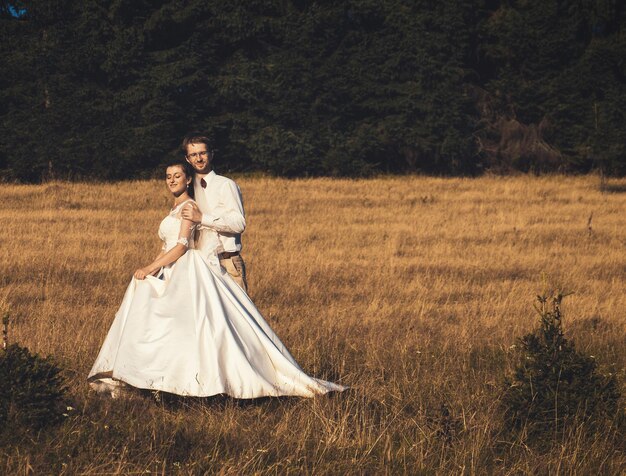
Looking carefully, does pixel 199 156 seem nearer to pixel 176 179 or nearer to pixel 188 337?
pixel 176 179

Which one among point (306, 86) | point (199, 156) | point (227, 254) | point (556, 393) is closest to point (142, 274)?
point (199, 156)

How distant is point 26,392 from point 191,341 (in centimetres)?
101

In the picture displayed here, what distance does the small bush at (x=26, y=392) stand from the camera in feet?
14.9

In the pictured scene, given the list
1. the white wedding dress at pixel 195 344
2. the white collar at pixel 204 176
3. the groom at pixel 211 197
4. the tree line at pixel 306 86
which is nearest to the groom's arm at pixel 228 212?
the groom at pixel 211 197

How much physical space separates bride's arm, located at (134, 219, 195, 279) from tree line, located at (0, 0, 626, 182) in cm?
2683

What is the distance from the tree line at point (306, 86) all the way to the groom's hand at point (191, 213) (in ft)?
87.7

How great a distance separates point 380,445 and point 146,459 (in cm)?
126

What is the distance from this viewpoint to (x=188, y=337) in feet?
17.3

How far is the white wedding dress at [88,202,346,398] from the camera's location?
17.1 ft

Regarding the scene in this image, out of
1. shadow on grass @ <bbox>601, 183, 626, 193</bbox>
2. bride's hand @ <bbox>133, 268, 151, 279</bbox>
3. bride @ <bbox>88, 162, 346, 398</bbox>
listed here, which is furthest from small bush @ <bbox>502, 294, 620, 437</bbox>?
shadow on grass @ <bbox>601, 183, 626, 193</bbox>

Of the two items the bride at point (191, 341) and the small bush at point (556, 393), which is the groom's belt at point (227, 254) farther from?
the small bush at point (556, 393)

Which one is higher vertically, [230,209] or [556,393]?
[230,209]

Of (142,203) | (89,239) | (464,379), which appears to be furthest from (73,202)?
(464,379)

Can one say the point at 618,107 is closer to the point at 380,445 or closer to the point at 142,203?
the point at 142,203
